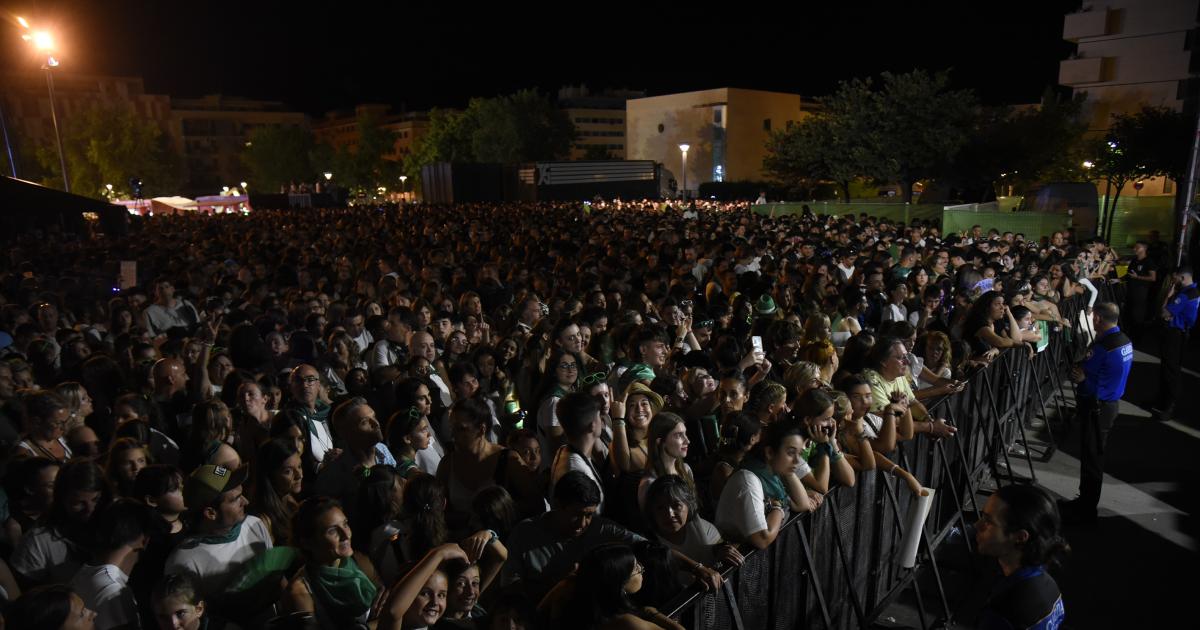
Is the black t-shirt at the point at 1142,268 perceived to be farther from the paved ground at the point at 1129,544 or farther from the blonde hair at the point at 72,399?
the blonde hair at the point at 72,399

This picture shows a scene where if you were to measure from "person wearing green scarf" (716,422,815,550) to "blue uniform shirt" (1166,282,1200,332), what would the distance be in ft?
25.8

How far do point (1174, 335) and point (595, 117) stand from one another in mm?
113736

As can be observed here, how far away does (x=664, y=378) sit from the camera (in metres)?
5.00

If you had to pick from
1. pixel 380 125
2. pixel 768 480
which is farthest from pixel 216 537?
pixel 380 125

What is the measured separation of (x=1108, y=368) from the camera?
6297 millimetres

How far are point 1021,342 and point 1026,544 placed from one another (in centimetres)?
531

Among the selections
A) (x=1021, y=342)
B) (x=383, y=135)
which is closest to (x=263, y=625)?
(x=1021, y=342)

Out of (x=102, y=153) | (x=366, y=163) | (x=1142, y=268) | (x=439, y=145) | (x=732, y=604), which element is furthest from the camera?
(x=366, y=163)

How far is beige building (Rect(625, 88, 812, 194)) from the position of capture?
6550 centimetres

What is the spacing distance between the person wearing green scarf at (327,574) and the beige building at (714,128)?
203ft

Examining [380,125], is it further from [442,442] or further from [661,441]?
[661,441]

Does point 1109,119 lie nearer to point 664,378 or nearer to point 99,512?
point 664,378

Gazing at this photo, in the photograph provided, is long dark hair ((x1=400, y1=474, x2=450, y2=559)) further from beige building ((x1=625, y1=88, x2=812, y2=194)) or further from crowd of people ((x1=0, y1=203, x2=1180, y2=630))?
beige building ((x1=625, y1=88, x2=812, y2=194))

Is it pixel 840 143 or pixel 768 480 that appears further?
pixel 840 143
